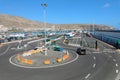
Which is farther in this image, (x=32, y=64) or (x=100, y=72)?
(x=32, y=64)

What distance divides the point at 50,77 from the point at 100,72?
849cm

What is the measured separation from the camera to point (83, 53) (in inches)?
1865

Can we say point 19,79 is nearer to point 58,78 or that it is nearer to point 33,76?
point 33,76

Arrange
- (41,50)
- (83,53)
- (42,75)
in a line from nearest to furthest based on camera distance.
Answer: (42,75) < (83,53) < (41,50)

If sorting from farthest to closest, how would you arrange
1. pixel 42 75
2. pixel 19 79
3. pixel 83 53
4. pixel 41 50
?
pixel 41 50
pixel 83 53
pixel 42 75
pixel 19 79

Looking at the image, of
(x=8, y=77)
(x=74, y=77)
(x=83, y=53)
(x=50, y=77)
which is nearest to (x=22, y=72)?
(x=8, y=77)

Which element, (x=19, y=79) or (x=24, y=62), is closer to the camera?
(x=19, y=79)

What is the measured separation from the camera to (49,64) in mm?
34875

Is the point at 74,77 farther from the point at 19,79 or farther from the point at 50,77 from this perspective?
the point at 19,79

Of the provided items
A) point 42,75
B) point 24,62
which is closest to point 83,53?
point 24,62

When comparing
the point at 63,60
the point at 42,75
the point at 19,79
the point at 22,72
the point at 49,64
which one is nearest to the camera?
the point at 19,79

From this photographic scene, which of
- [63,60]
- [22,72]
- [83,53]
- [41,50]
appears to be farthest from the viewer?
[41,50]

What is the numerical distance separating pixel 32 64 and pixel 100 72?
14.6 m

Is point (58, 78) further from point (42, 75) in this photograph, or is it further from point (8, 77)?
point (8, 77)
